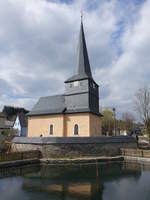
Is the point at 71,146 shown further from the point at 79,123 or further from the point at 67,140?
the point at 79,123

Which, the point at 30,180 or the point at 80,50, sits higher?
the point at 80,50

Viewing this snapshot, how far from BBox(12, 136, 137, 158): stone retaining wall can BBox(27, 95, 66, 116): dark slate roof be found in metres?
4.98

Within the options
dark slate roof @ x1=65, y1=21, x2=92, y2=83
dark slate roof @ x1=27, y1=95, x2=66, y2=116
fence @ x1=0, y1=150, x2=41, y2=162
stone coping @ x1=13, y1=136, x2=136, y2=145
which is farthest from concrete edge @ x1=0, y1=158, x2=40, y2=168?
dark slate roof @ x1=65, y1=21, x2=92, y2=83

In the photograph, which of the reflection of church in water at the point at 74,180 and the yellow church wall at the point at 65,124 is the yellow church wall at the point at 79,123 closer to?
the yellow church wall at the point at 65,124

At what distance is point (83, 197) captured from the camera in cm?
890

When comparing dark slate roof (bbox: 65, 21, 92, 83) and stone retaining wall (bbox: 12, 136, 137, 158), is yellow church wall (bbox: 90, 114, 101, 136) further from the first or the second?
dark slate roof (bbox: 65, 21, 92, 83)

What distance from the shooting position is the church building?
22.3m

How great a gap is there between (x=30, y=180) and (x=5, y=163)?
455cm

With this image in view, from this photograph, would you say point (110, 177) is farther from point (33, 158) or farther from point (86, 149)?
point (33, 158)

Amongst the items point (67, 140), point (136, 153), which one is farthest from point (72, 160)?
point (136, 153)

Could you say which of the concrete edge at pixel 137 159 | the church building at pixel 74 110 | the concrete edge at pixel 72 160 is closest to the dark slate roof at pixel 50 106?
the church building at pixel 74 110

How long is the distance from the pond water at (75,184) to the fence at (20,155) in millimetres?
1537

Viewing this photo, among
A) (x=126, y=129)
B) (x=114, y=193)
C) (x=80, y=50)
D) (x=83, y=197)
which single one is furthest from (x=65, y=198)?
(x=126, y=129)

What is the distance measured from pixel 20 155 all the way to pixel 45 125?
680 cm
